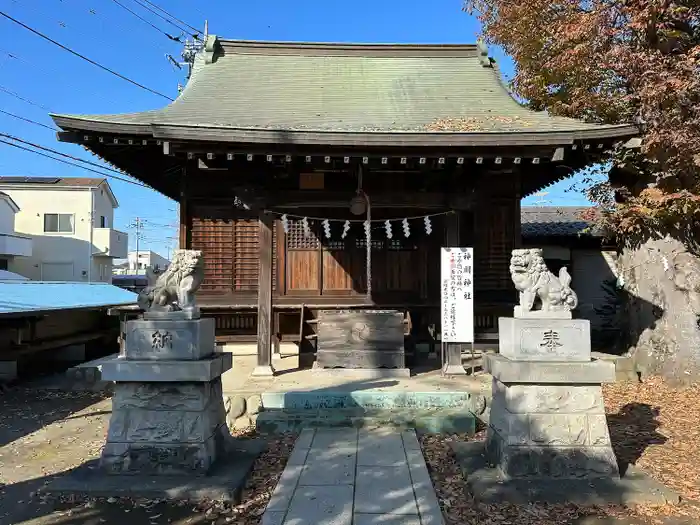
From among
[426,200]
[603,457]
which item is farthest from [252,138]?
[603,457]

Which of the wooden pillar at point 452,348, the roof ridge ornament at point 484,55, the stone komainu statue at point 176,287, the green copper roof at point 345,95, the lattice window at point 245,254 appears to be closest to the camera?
the stone komainu statue at point 176,287

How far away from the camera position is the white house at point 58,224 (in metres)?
32.2

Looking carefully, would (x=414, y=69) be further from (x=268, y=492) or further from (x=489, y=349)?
(x=268, y=492)

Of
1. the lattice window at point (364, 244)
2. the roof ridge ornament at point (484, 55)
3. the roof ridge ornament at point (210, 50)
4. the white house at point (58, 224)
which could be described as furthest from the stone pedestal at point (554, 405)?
the white house at point (58, 224)

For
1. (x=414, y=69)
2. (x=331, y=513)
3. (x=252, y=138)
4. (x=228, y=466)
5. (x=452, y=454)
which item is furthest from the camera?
(x=414, y=69)

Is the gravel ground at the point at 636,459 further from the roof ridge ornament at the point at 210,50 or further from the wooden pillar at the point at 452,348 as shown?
the roof ridge ornament at the point at 210,50

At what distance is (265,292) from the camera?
827 cm

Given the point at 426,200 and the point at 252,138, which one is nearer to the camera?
the point at 252,138

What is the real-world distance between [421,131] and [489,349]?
5146 millimetres

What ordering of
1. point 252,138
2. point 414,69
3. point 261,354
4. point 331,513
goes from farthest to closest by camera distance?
point 414,69, point 261,354, point 252,138, point 331,513

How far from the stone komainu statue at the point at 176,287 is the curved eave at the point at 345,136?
2.76m

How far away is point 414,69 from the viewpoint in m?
11.5

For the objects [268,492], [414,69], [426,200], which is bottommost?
[268,492]

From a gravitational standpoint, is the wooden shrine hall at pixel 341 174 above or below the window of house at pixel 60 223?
below
